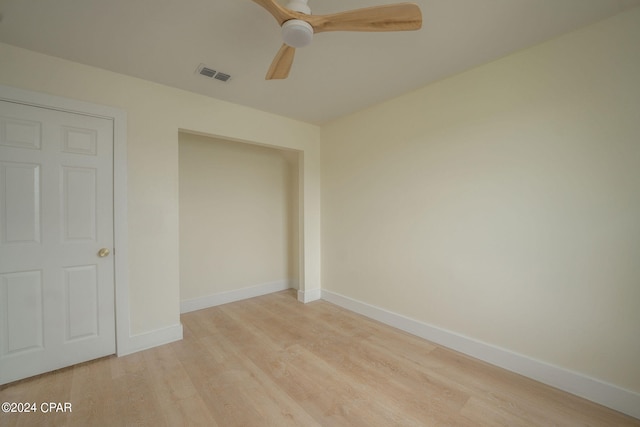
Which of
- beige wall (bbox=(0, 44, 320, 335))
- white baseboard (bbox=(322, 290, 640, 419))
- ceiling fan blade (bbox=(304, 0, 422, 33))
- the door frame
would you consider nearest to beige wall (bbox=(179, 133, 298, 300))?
beige wall (bbox=(0, 44, 320, 335))

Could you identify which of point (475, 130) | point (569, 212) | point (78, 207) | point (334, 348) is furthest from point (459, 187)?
point (78, 207)

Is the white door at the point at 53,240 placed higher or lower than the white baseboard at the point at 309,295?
higher

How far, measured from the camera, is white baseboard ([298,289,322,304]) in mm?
3672

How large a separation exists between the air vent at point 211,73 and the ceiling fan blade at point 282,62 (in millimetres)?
796

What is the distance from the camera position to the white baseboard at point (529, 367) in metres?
1.66

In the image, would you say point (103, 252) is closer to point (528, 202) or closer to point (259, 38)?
point (259, 38)

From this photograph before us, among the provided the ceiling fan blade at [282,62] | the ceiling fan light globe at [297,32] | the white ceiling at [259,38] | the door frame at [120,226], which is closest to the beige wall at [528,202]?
the white ceiling at [259,38]

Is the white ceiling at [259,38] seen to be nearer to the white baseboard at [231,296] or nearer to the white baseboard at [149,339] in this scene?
the white baseboard at [149,339]

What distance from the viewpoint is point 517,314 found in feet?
6.73

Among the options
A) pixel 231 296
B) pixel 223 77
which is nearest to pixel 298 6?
pixel 223 77

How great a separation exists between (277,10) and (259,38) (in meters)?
0.70

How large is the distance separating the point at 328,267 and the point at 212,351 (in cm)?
186

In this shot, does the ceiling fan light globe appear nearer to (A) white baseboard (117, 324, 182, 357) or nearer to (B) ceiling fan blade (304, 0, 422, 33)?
(B) ceiling fan blade (304, 0, 422, 33)

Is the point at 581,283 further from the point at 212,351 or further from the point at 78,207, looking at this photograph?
the point at 78,207
